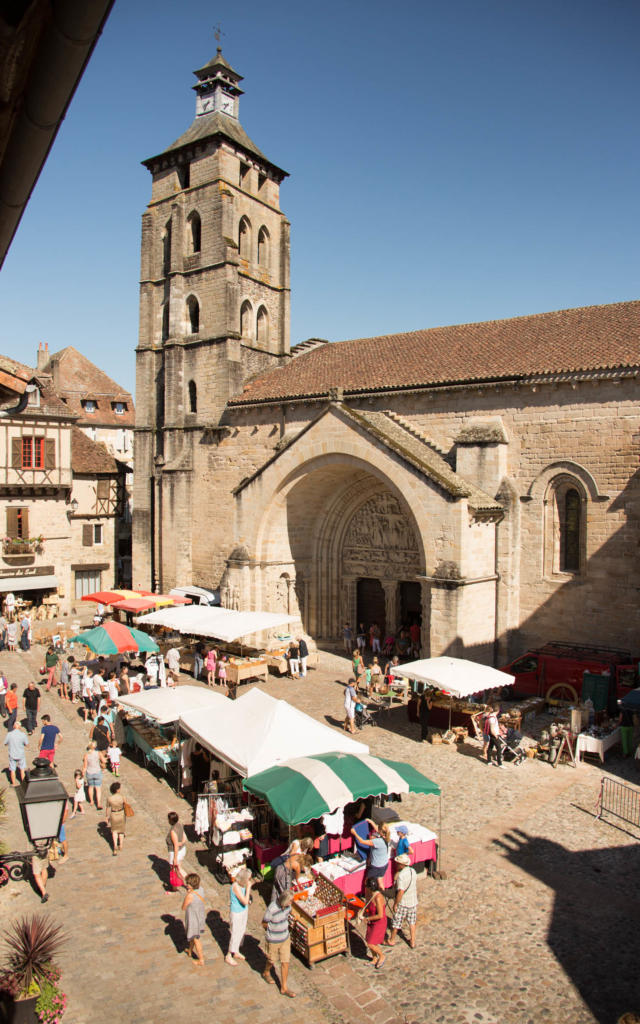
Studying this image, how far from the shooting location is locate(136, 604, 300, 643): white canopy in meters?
19.3

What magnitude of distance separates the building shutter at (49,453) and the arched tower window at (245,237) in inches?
457

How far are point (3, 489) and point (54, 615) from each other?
5811 millimetres

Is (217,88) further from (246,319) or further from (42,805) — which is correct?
(42,805)

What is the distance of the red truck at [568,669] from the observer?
16266 mm

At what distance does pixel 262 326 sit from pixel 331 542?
37.3 ft

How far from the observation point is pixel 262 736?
10516mm

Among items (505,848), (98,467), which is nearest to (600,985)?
(505,848)

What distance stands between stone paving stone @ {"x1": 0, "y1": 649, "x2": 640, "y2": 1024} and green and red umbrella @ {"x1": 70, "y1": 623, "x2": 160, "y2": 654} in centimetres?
457

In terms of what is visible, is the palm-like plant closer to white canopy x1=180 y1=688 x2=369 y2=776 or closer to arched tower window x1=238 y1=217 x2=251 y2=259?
white canopy x1=180 y1=688 x2=369 y2=776

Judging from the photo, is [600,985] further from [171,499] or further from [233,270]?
[233,270]

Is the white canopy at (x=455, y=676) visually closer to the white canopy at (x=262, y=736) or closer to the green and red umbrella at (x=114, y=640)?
the white canopy at (x=262, y=736)

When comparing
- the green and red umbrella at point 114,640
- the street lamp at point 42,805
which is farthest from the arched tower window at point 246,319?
the street lamp at point 42,805

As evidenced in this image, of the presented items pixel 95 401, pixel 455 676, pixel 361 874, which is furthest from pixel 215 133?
pixel 361 874

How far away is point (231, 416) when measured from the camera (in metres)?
27.0
